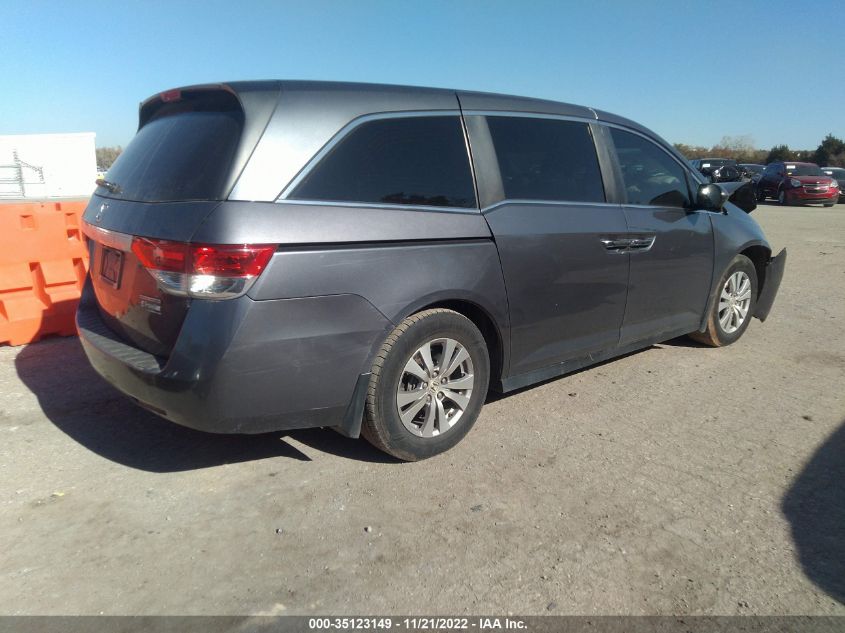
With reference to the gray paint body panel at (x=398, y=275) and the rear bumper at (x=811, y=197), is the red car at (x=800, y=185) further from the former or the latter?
the gray paint body panel at (x=398, y=275)

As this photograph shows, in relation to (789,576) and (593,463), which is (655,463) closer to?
(593,463)

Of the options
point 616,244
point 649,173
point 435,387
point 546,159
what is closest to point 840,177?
point 649,173

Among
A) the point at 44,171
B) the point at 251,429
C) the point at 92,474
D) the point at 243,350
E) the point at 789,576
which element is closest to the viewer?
the point at 789,576

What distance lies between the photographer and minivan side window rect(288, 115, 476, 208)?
2949 mm

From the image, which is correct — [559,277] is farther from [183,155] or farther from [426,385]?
[183,155]

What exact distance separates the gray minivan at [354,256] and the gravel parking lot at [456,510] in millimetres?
375

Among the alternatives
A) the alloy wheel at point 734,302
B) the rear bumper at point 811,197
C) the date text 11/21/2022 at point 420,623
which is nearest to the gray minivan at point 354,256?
the date text 11/21/2022 at point 420,623

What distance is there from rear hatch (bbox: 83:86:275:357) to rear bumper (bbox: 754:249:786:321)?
474 centimetres

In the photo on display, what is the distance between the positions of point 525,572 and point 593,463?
3.41ft

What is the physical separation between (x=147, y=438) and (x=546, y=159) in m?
2.87

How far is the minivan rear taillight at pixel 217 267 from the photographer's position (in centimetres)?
266

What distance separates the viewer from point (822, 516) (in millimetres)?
2912

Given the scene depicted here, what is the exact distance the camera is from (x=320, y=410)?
2992 mm

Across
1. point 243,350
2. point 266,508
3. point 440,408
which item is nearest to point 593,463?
point 440,408
